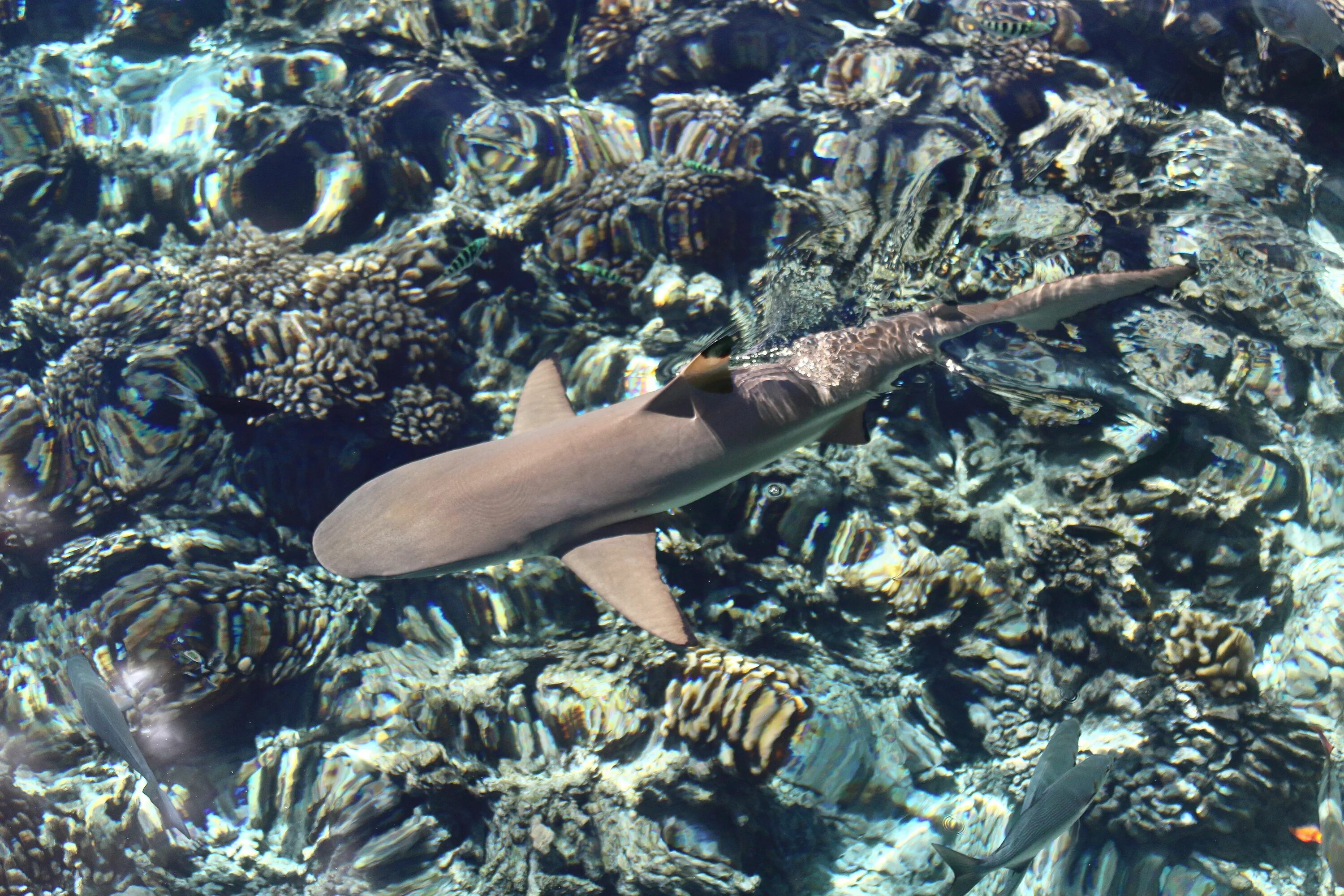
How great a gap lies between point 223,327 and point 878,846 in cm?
578

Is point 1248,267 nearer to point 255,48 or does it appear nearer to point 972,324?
point 972,324

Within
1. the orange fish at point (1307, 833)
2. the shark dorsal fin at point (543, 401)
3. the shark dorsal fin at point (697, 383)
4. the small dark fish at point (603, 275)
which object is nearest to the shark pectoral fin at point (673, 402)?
the shark dorsal fin at point (697, 383)

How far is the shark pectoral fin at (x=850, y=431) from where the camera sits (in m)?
4.02

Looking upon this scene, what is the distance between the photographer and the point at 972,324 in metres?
4.08

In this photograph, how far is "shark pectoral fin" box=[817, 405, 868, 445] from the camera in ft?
13.2

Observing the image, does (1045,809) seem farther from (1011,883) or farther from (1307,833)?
(1307,833)

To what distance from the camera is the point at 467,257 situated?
4848 millimetres

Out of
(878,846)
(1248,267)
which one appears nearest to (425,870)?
(878,846)

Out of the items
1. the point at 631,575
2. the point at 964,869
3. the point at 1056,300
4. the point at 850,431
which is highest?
the point at 1056,300

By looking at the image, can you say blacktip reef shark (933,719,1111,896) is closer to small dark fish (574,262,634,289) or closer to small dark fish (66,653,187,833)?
small dark fish (66,653,187,833)

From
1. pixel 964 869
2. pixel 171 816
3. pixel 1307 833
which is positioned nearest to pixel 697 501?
pixel 964 869

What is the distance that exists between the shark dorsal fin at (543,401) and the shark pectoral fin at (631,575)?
966 mm

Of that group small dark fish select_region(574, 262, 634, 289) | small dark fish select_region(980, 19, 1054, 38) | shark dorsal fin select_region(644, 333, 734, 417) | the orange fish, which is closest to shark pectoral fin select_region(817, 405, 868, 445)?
shark dorsal fin select_region(644, 333, 734, 417)

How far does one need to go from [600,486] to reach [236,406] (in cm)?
325
